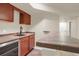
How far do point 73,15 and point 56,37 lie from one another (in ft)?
5.07

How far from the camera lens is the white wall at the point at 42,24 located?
523cm

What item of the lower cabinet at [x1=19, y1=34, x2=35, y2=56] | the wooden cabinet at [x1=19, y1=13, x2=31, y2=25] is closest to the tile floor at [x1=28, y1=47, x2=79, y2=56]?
the lower cabinet at [x1=19, y1=34, x2=35, y2=56]

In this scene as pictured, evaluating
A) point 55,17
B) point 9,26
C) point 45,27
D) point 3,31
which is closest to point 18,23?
point 9,26

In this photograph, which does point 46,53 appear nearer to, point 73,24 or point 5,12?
point 73,24

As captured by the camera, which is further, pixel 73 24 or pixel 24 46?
pixel 73 24

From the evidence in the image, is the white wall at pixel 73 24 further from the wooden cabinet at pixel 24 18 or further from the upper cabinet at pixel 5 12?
the upper cabinet at pixel 5 12

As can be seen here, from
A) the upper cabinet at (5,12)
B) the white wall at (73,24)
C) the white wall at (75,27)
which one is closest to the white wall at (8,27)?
the upper cabinet at (5,12)

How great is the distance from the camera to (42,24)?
215 inches

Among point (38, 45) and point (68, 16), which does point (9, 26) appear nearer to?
point (38, 45)

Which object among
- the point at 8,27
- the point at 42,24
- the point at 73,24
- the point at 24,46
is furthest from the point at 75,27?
the point at 8,27

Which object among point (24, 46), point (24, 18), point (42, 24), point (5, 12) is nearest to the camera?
point (5, 12)

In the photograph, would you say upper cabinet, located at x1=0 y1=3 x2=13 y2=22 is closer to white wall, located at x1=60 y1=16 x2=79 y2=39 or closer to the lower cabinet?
the lower cabinet

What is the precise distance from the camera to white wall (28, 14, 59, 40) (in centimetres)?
523

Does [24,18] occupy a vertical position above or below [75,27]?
above
